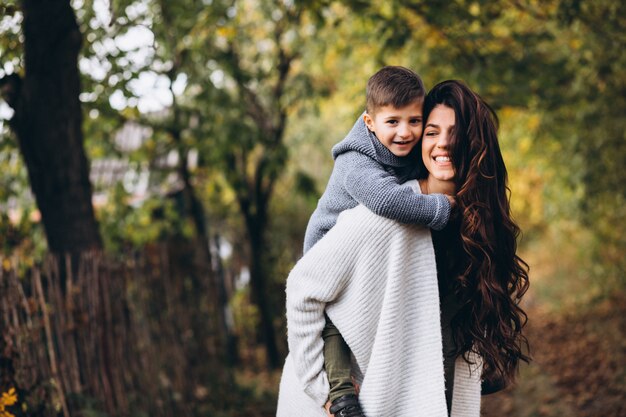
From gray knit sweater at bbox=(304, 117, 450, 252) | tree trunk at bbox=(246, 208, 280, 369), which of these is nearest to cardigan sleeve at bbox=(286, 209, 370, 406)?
gray knit sweater at bbox=(304, 117, 450, 252)

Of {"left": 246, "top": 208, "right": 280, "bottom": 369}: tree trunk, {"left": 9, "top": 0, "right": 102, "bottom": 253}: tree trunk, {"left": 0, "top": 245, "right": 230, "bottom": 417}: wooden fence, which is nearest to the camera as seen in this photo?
{"left": 0, "top": 245, "right": 230, "bottom": 417}: wooden fence

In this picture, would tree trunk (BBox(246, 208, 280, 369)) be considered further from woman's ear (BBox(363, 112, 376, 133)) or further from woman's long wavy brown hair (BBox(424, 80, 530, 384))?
woman's long wavy brown hair (BBox(424, 80, 530, 384))

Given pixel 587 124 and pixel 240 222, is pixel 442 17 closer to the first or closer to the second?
pixel 587 124

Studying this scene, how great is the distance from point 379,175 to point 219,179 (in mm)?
7043

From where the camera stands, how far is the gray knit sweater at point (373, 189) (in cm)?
221

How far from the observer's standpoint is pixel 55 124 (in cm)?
468

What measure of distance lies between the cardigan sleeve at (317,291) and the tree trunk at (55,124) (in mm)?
Answer: 2922

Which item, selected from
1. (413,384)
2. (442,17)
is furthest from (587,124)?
(413,384)

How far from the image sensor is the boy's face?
2371mm

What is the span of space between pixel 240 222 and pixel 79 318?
20.4 feet

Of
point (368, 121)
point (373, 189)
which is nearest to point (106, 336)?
point (368, 121)

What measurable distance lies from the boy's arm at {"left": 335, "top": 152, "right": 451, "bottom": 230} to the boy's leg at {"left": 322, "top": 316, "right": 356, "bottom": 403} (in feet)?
1.55

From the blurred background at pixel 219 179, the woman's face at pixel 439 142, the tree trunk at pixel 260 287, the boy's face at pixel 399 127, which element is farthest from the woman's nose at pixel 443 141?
the tree trunk at pixel 260 287

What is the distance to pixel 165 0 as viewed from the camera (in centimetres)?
543
